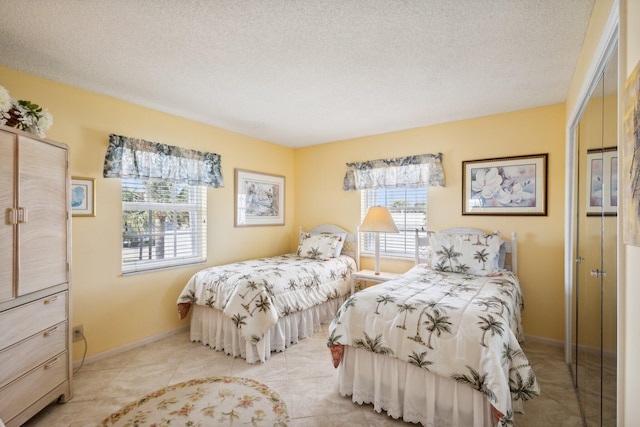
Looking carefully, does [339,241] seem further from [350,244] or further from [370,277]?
[370,277]

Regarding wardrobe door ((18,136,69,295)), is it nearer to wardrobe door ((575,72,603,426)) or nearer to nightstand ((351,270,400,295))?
nightstand ((351,270,400,295))

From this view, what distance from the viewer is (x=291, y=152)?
16.4 ft

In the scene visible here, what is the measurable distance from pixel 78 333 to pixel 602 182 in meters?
3.90

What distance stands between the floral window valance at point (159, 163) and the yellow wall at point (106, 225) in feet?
0.36

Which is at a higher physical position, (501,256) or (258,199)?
Result: (258,199)

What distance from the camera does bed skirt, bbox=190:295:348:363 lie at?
9.24 feet

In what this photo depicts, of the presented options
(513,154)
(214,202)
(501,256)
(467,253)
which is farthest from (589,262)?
(214,202)

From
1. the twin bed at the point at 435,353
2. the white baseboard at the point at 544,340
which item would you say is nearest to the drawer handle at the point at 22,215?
the twin bed at the point at 435,353

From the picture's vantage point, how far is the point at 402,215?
4.03 meters

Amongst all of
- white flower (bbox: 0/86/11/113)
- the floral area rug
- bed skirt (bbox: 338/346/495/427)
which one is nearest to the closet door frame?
bed skirt (bbox: 338/346/495/427)

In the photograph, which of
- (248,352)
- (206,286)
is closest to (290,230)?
(206,286)

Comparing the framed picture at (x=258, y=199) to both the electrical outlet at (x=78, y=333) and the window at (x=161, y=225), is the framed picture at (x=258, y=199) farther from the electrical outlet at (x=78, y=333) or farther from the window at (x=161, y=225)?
the electrical outlet at (x=78, y=333)

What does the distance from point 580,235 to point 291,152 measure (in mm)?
→ 3803

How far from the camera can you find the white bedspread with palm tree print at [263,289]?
2744mm
